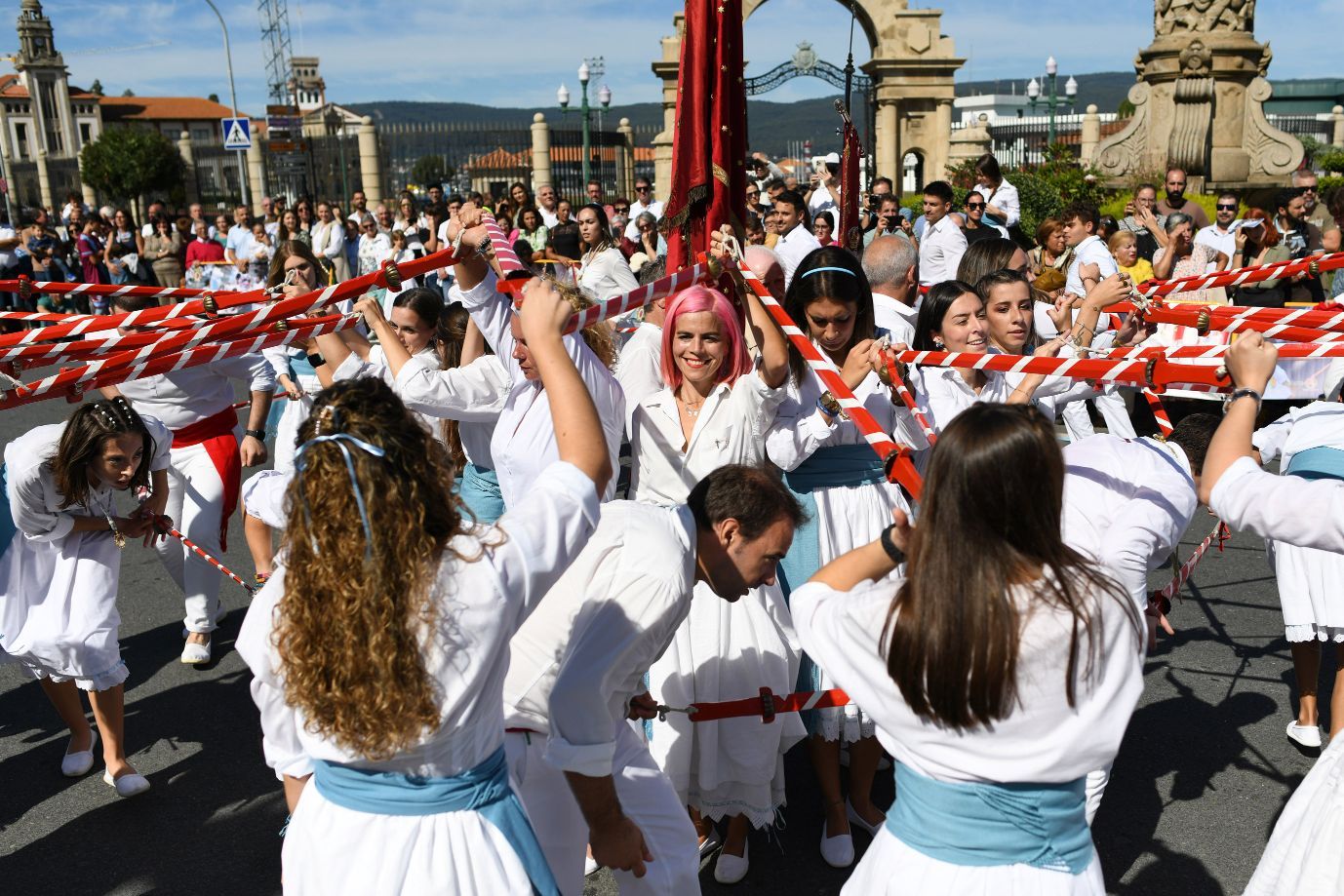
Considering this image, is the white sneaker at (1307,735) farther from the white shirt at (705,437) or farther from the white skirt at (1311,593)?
the white shirt at (705,437)

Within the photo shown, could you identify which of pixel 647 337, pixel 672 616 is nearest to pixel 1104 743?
pixel 672 616

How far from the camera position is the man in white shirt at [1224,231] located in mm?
10539

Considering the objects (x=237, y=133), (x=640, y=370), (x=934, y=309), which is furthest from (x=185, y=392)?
(x=237, y=133)

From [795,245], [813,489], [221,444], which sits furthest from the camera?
[795,245]

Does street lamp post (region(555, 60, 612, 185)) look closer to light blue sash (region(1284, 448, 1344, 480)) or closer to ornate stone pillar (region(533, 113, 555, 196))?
ornate stone pillar (region(533, 113, 555, 196))

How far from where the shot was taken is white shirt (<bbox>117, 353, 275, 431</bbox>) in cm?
580

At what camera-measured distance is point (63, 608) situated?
4.52 metres

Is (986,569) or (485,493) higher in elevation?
(986,569)

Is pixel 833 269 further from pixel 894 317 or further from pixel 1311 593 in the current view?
pixel 1311 593

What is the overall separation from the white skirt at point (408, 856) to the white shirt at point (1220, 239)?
10074 millimetres

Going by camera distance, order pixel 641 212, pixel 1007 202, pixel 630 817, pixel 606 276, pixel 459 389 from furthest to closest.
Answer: pixel 641 212
pixel 1007 202
pixel 606 276
pixel 459 389
pixel 630 817

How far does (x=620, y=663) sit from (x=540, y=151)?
1065 inches

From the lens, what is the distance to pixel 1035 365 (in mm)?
3023

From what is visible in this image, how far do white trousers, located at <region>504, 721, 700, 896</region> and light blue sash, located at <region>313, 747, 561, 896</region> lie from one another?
0.59 meters
